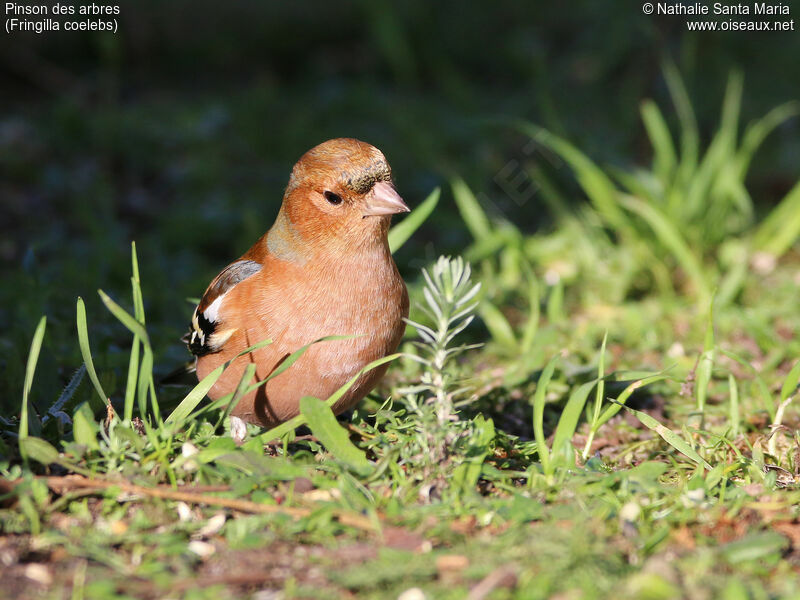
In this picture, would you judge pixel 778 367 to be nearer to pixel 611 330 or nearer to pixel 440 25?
pixel 611 330

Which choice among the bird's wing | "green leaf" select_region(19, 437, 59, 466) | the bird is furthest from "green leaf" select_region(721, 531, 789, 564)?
"green leaf" select_region(19, 437, 59, 466)

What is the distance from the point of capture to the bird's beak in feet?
9.53

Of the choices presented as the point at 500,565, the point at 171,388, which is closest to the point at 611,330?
the point at 171,388

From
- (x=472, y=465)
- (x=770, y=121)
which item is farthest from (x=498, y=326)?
(x=770, y=121)

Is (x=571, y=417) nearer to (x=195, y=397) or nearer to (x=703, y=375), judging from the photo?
(x=703, y=375)

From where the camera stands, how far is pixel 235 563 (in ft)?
7.36

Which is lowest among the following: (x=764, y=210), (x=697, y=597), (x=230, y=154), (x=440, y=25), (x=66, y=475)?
(x=697, y=597)

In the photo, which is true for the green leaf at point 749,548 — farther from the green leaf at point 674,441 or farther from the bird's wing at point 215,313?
the bird's wing at point 215,313

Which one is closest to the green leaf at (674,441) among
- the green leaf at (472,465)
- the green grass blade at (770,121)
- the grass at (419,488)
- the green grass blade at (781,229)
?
the grass at (419,488)

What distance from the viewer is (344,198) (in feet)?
9.79

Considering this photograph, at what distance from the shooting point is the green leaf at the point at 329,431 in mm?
2650

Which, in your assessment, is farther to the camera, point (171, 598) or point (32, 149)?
point (32, 149)

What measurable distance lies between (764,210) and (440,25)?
3641 mm

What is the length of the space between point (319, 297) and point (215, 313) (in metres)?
0.44
